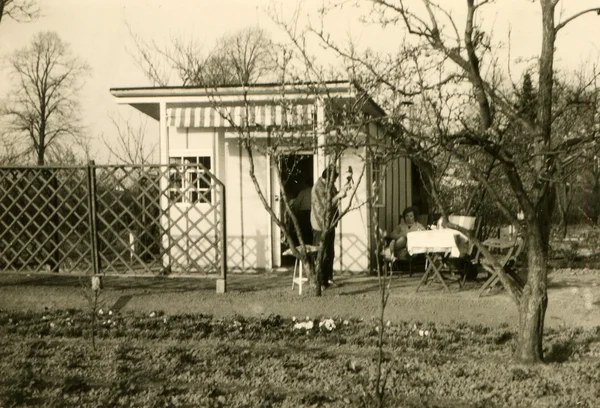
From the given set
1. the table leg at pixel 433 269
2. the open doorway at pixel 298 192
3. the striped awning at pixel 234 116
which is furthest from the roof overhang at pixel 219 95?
the table leg at pixel 433 269

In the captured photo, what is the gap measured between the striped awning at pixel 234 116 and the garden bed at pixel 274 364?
11.5 ft

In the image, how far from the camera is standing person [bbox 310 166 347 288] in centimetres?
841

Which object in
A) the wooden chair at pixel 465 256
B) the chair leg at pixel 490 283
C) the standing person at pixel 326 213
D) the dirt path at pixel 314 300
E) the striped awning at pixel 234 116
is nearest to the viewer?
the dirt path at pixel 314 300

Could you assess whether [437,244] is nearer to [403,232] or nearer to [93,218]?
[403,232]

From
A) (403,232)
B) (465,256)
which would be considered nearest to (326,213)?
(465,256)

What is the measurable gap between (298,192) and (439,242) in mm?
4193

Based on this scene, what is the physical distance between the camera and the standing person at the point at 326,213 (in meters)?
8.41

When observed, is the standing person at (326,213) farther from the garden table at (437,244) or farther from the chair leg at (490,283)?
the chair leg at (490,283)

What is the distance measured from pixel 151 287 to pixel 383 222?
4450 mm

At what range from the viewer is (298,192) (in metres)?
12.5

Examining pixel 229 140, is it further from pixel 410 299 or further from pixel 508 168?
pixel 508 168

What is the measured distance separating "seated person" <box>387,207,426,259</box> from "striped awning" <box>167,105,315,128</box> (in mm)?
2249

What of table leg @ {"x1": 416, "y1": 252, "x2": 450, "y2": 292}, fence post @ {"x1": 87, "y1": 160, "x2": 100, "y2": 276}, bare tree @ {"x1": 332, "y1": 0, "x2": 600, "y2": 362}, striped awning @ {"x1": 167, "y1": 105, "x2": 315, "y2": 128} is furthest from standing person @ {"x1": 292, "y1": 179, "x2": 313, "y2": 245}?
bare tree @ {"x1": 332, "y1": 0, "x2": 600, "y2": 362}

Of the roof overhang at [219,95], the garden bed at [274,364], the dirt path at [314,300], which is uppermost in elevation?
the roof overhang at [219,95]
